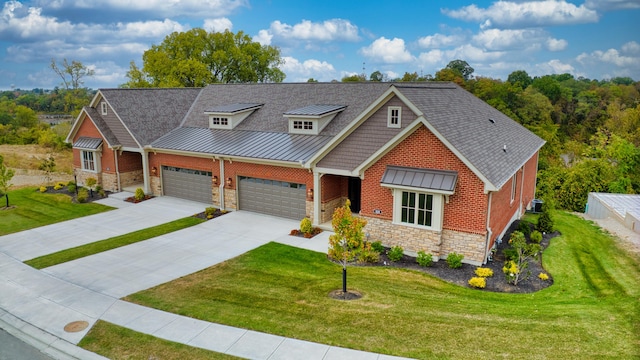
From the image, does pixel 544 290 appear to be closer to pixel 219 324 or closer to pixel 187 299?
pixel 219 324

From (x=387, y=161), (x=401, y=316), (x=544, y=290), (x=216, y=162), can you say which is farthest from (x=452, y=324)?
(x=216, y=162)

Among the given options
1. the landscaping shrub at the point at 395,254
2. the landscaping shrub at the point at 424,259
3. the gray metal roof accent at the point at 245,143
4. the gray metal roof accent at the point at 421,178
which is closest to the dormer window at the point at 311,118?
the gray metal roof accent at the point at 245,143

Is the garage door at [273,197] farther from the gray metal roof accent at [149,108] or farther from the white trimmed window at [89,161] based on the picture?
the white trimmed window at [89,161]

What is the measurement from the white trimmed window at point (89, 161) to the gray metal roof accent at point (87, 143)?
55cm

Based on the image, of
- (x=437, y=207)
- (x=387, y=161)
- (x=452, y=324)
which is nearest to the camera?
(x=452, y=324)

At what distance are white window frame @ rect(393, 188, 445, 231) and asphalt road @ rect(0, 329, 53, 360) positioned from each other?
40.7 ft

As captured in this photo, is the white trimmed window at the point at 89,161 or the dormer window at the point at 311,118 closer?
the dormer window at the point at 311,118

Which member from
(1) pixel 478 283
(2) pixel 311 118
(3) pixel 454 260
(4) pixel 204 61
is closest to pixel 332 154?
(2) pixel 311 118

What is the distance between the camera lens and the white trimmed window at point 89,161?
30728 millimetres

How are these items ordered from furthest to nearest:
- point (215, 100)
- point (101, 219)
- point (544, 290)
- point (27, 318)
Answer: point (215, 100) → point (101, 219) → point (544, 290) → point (27, 318)

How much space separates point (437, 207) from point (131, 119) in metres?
21.4

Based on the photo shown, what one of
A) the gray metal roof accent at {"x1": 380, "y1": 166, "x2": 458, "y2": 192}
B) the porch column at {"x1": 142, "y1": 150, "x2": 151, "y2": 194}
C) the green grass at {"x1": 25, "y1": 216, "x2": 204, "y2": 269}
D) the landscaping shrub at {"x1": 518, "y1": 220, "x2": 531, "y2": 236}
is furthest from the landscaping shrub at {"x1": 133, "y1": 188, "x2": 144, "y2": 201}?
the landscaping shrub at {"x1": 518, "y1": 220, "x2": 531, "y2": 236}

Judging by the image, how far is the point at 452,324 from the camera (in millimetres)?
11867

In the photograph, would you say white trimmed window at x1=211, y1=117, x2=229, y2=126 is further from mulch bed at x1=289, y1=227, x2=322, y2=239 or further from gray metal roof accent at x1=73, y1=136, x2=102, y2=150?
mulch bed at x1=289, y1=227, x2=322, y2=239
